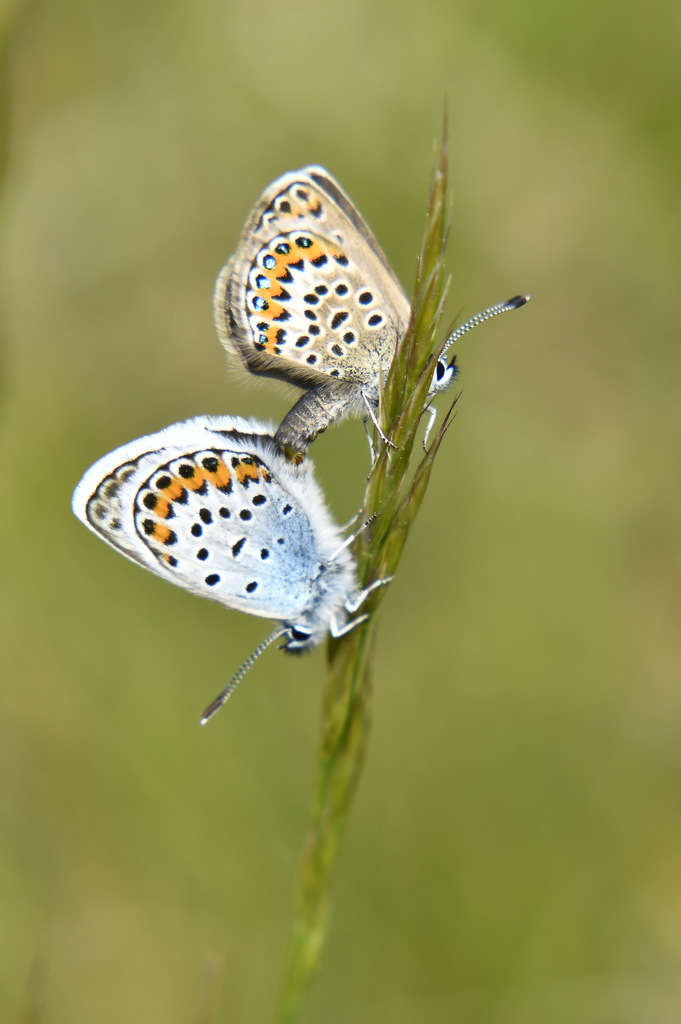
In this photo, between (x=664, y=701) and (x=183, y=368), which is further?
(x=183, y=368)

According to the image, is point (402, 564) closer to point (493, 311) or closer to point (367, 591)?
point (493, 311)

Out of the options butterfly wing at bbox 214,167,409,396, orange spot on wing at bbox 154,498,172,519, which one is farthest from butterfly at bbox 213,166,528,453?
orange spot on wing at bbox 154,498,172,519

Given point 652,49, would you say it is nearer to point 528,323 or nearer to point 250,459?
point 528,323

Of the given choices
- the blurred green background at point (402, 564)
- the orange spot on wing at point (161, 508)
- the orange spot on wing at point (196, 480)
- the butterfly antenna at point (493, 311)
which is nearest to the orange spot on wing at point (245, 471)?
the orange spot on wing at point (196, 480)

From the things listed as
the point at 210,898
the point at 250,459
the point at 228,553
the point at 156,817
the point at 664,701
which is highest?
the point at 250,459

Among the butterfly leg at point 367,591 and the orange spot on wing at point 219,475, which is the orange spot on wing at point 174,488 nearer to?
the orange spot on wing at point 219,475

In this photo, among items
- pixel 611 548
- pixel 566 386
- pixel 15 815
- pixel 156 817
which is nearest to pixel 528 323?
pixel 566 386
